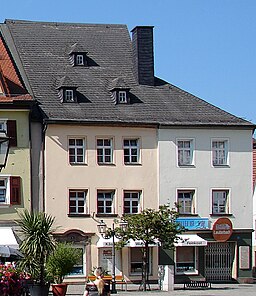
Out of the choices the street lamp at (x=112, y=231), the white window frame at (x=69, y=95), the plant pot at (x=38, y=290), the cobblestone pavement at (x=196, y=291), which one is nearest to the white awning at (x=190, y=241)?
the cobblestone pavement at (x=196, y=291)

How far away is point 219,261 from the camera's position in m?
45.1

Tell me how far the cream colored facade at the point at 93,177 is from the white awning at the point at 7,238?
7.95 ft

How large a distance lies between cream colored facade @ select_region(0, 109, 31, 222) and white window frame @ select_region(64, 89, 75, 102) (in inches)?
110

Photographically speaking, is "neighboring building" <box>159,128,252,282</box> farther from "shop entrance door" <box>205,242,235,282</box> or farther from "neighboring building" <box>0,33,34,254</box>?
"neighboring building" <box>0,33,34,254</box>

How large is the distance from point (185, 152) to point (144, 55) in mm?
6410

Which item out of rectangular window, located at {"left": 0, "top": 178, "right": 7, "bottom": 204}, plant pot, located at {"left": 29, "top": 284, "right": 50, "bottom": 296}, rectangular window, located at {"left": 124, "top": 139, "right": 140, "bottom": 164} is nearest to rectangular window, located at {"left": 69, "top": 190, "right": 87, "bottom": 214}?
rectangular window, located at {"left": 124, "top": 139, "right": 140, "bottom": 164}

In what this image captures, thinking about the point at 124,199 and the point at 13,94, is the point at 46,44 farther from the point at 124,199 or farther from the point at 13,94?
the point at 124,199

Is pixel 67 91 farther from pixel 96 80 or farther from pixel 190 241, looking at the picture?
pixel 190 241

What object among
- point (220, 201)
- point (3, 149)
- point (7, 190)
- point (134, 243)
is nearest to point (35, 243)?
point (7, 190)

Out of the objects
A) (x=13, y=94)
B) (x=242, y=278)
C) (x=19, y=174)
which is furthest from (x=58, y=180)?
(x=242, y=278)

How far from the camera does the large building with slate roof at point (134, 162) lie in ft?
141

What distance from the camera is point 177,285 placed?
42625 mm

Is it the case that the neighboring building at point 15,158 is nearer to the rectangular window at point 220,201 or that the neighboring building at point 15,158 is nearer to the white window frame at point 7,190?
the white window frame at point 7,190

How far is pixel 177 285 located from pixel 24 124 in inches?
427
